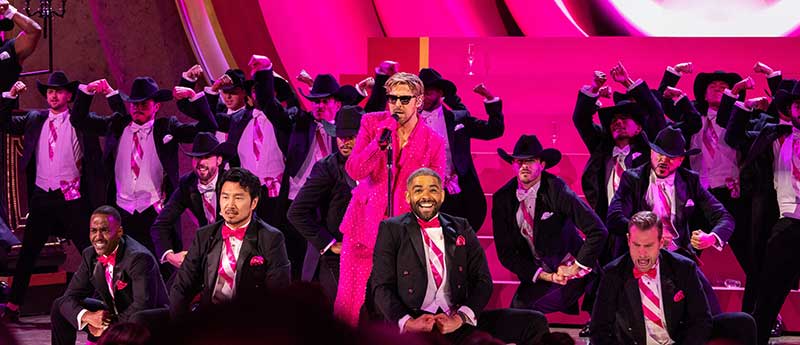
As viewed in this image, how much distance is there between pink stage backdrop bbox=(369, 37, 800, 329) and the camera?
7.71 meters

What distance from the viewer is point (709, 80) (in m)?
6.64

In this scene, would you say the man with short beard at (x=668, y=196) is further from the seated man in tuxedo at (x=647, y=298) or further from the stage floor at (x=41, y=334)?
the seated man in tuxedo at (x=647, y=298)

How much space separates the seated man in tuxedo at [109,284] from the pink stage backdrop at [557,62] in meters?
3.04

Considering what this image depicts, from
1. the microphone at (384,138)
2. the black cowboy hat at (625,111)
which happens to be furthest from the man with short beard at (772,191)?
the microphone at (384,138)

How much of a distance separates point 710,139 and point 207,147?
273cm

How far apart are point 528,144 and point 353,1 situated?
3419 millimetres

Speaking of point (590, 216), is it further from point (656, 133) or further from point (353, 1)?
point (353, 1)

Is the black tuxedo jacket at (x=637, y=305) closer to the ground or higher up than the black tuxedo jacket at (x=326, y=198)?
closer to the ground

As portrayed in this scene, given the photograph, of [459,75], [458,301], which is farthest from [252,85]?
[458,301]

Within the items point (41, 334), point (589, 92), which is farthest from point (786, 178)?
point (41, 334)

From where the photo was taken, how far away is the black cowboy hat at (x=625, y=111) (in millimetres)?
6238

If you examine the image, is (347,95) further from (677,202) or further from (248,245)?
(248,245)

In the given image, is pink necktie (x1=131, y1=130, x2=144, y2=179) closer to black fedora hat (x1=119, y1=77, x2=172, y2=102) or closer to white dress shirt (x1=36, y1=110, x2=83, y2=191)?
black fedora hat (x1=119, y1=77, x2=172, y2=102)

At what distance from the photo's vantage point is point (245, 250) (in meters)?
4.61
